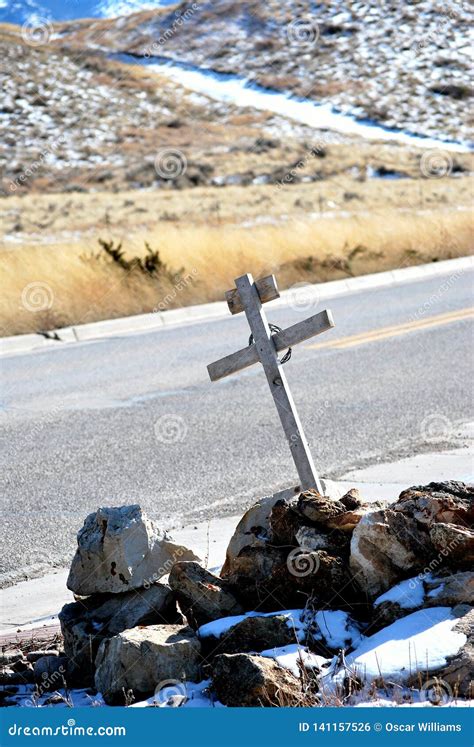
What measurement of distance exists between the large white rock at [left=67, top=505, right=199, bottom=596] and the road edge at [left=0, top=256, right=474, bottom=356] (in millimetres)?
8652

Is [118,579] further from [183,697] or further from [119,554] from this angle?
[183,697]

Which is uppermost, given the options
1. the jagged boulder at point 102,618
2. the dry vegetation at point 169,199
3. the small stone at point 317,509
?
the small stone at point 317,509

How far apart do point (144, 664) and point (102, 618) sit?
61cm

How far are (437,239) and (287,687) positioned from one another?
60.5 ft

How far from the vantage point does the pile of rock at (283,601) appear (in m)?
3.57

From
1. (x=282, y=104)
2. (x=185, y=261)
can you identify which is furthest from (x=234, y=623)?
(x=282, y=104)

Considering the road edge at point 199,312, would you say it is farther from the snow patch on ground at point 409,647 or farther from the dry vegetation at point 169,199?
the snow patch on ground at point 409,647

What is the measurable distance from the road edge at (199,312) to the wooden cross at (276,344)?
8497mm

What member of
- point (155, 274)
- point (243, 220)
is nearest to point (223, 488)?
point (155, 274)

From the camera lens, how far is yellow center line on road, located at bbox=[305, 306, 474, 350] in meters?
12.0

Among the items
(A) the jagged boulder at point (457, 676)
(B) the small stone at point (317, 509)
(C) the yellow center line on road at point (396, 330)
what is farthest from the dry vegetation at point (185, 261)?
(A) the jagged boulder at point (457, 676)

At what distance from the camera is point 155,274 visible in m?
16.4

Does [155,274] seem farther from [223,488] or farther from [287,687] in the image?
[287,687]

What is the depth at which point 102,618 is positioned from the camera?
14.2ft
